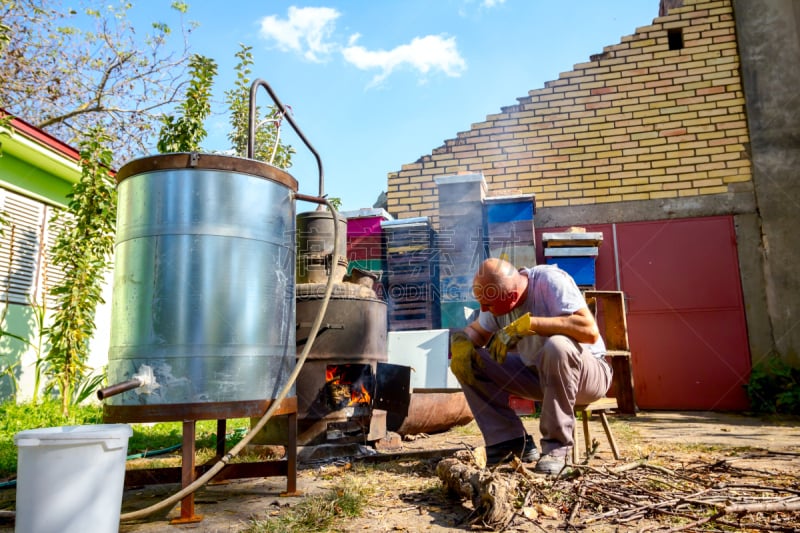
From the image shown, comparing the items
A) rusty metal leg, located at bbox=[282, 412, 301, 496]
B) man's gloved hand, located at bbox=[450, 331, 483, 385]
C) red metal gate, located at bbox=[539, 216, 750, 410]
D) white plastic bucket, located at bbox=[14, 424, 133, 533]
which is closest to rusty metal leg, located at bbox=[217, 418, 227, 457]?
rusty metal leg, located at bbox=[282, 412, 301, 496]

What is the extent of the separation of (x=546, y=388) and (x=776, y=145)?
6171mm

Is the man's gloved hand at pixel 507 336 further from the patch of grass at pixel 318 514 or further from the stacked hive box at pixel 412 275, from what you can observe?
the stacked hive box at pixel 412 275

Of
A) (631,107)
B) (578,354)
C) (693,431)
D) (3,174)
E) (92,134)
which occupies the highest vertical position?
(631,107)

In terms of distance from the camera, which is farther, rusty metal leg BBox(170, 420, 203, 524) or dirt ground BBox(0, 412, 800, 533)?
rusty metal leg BBox(170, 420, 203, 524)

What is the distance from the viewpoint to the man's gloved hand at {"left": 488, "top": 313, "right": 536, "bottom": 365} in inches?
111

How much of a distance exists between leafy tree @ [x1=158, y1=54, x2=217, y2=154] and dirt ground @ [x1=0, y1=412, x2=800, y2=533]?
157 inches

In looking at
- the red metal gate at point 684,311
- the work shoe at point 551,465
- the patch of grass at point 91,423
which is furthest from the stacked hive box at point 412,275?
the work shoe at point 551,465

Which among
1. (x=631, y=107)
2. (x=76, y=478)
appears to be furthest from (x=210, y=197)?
(x=631, y=107)

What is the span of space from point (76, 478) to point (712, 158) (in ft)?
25.1

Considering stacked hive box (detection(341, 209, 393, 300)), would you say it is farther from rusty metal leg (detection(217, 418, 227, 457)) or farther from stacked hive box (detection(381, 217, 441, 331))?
rusty metal leg (detection(217, 418, 227, 457))

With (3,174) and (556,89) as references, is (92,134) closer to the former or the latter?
(3,174)

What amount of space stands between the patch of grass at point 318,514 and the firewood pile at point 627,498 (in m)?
0.44

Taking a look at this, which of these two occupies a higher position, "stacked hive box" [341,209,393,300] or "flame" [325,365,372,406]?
"stacked hive box" [341,209,393,300]

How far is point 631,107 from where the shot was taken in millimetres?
7441
